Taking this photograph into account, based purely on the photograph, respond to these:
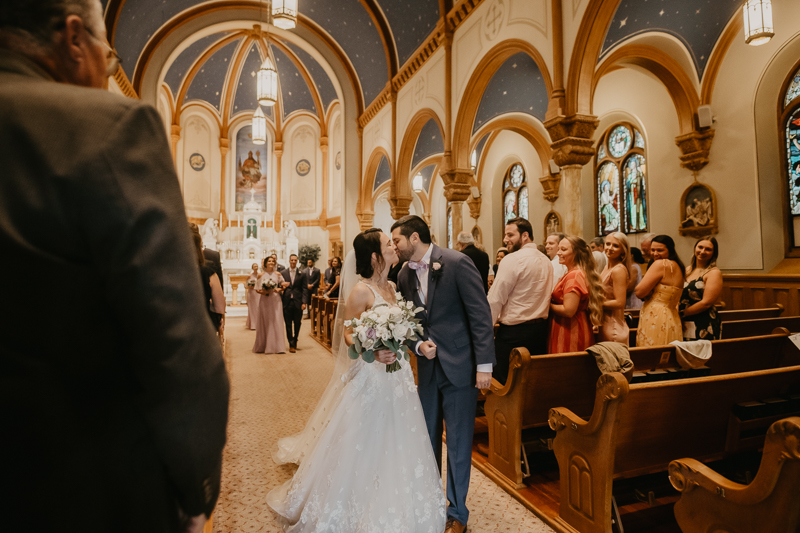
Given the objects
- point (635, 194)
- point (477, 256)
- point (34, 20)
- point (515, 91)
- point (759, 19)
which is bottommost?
point (477, 256)

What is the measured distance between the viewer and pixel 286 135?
21125 mm

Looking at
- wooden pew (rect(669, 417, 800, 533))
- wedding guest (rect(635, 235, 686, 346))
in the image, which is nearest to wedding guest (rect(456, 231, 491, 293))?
wedding guest (rect(635, 235, 686, 346))

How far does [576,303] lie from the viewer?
3.51 metres

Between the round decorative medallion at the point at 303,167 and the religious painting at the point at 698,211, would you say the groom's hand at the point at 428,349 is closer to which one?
the religious painting at the point at 698,211

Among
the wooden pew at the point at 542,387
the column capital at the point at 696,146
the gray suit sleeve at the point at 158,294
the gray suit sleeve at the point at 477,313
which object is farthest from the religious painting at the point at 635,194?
the gray suit sleeve at the point at 158,294

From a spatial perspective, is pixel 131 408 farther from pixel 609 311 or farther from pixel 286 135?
pixel 286 135

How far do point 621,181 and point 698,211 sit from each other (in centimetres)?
240

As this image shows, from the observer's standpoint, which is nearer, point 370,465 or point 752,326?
point 370,465

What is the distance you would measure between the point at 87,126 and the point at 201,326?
0.36 metres

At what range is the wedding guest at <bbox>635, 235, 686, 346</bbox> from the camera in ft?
13.1

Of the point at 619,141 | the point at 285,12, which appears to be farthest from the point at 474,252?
the point at 619,141

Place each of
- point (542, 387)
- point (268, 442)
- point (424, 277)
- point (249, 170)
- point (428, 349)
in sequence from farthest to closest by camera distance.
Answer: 1. point (249, 170)
2. point (268, 442)
3. point (542, 387)
4. point (424, 277)
5. point (428, 349)

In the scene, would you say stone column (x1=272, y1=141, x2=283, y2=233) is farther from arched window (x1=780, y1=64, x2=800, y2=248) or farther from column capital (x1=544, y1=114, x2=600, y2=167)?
arched window (x1=780, y1=64, x2=800, y2=248)

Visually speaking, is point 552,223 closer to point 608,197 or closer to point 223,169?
point 608,197
